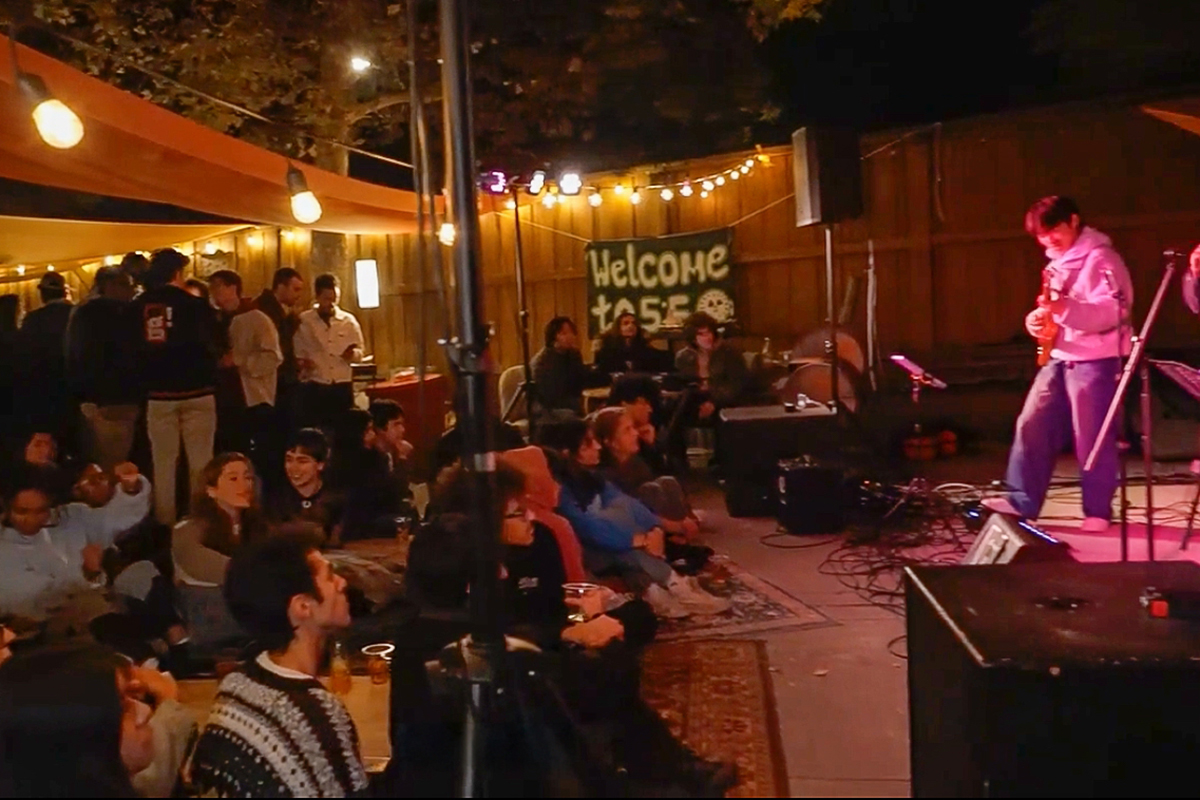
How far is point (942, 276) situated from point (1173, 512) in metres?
4.00

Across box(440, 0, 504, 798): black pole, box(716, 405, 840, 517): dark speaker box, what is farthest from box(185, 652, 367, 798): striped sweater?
box(716, 405, 840, 517): dark speaker box

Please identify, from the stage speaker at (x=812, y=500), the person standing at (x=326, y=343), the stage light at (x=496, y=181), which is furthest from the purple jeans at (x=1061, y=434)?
the stage light at (x=496, y=181)

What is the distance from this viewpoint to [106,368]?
535 cm

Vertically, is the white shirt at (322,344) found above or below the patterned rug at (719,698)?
above

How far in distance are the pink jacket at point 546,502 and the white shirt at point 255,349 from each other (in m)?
2.47

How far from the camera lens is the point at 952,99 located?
13953 millimetres

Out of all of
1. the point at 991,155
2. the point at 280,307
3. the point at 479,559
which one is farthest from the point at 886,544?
the point at 991,155

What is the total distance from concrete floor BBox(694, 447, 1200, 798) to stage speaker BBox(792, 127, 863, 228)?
5.94 feet

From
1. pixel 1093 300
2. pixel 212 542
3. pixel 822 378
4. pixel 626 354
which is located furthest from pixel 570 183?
pixel 212 542

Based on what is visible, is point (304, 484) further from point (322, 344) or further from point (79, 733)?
point (79, 733)

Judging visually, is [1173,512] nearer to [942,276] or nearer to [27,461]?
[942,276]

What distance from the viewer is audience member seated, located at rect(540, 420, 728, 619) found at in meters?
4.53

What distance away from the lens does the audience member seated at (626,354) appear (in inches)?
350

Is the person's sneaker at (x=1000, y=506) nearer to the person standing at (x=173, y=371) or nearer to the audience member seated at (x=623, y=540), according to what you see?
the audience member seated at (x=623, y=540)
